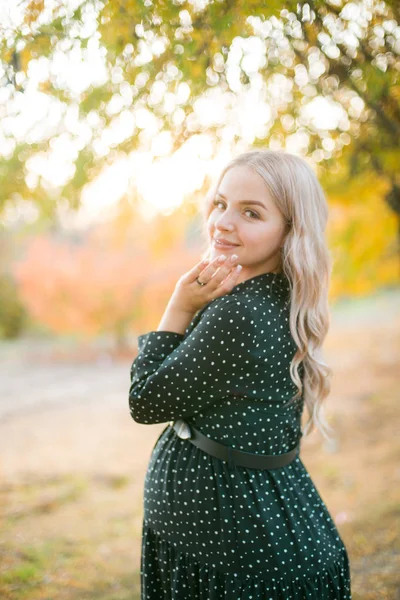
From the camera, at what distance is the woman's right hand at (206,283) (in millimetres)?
1953

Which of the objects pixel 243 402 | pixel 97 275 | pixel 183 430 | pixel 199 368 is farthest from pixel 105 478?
pixel 97 275

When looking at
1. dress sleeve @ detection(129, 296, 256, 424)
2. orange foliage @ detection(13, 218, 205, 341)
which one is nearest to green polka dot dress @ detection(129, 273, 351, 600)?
dress sleeve @ detection(129, 296, 256, 424)

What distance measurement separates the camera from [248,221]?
205 centimetres

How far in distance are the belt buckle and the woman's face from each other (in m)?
0.58

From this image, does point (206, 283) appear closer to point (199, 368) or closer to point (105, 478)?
point (199, 368)

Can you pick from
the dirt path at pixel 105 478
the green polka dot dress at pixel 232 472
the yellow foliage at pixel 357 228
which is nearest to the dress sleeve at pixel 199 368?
the green polka dot dress at pixel 232 472

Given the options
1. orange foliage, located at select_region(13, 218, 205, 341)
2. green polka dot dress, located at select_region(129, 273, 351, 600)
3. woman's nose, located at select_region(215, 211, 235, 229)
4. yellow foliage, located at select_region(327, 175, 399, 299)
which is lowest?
green polka dot dress, located at select_region(129, 273, 351, 600)

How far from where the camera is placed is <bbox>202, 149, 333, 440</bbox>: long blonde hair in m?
2.04

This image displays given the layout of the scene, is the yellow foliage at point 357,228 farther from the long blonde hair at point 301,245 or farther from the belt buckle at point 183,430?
the belt buckle at point 183,430

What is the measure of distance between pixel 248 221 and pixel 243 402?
667 millimetres

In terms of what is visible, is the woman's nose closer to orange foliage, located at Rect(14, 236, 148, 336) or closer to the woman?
the woman

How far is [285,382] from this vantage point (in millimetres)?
2059

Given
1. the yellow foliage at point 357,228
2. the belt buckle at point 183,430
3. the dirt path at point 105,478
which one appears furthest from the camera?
the yellow foliage at point 357,228

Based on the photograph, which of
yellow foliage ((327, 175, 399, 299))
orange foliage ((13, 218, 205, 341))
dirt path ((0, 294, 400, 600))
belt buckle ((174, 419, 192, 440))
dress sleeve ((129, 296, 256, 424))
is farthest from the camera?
orange foliage ((13, 218, 205, 341))
